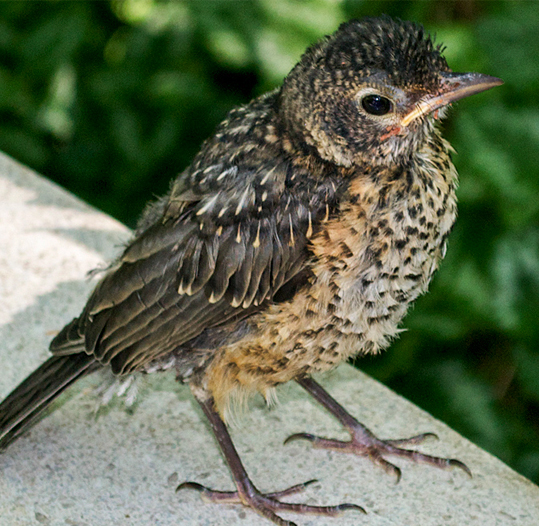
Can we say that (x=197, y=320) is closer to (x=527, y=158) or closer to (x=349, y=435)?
(x=349, y=435)

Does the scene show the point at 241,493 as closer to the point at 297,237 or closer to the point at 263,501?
the point at 263,501

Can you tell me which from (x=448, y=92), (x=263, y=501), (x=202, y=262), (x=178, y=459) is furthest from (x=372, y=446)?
(x=448, y=92)

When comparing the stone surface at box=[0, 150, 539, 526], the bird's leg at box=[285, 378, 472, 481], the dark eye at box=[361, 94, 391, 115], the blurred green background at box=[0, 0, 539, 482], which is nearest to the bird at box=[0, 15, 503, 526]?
the dark eye at box=[361, 94, 391, 115]

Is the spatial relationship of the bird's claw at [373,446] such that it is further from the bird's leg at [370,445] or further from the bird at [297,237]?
the bird at [297,237]

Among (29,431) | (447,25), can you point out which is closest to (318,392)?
(29,431)

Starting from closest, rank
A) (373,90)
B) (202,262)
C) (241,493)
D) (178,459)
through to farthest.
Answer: (373,90), (202,262), (241,493), (178,459)

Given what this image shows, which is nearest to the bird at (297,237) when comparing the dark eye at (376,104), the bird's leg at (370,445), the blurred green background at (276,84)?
the dark eye at (376,104)
